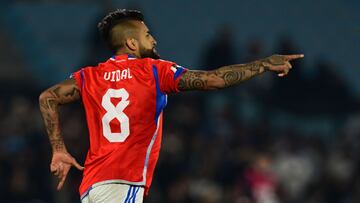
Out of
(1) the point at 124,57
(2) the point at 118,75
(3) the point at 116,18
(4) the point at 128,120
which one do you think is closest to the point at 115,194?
(4) the point at 128,120

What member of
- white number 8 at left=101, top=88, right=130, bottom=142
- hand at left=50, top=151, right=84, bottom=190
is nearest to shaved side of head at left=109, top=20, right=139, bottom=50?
white number 8 at left=101, top=88, right=130, bottom=142

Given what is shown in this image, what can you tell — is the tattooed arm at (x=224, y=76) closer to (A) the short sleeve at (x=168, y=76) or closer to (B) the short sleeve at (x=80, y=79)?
(A) the short sleeve at (x=168, y=76)

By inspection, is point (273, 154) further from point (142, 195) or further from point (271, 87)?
point (142, 195)

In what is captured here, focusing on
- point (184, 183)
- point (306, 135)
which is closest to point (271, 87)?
point (306, 135)

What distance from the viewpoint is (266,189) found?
11.5 meters

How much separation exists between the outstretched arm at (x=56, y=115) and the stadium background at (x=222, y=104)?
17.9ft

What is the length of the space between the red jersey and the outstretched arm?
159 millimetres

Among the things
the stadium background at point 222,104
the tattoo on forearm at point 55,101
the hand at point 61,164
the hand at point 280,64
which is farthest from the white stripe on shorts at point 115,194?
the stadium background at point 222,104

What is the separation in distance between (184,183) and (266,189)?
3.29ft

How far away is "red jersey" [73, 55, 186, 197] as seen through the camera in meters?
5.29

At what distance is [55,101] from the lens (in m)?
5.60

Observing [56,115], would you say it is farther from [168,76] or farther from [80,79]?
[168,76]

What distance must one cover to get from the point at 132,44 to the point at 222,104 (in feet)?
26.8

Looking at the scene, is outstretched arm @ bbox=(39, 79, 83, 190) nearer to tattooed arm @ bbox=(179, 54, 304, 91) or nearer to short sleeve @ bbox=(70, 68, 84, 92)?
short sleeve @ bbox=(70, 68, 84, 92)
